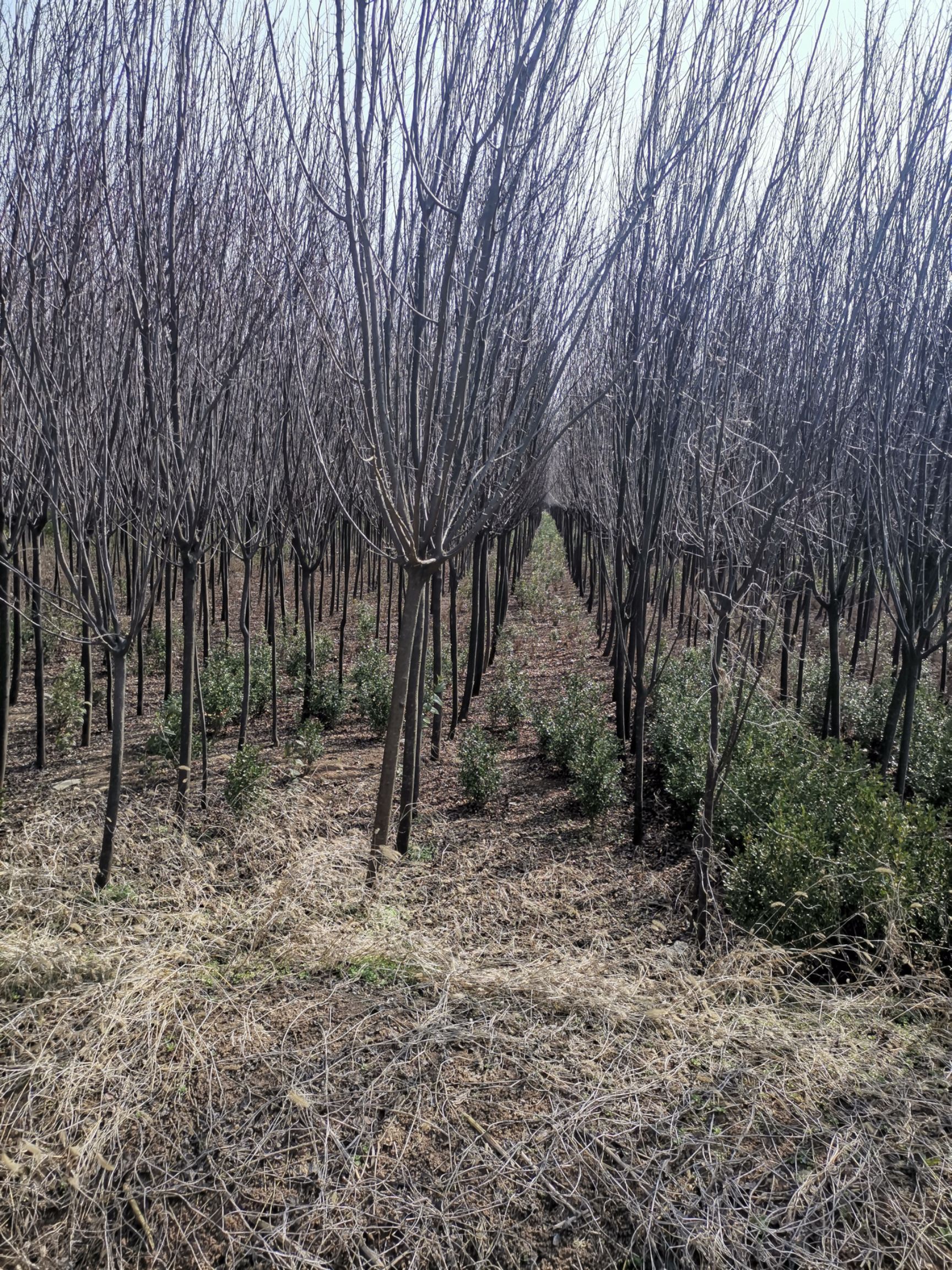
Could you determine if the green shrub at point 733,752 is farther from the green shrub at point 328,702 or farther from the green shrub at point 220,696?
the green shrub at point 220,696

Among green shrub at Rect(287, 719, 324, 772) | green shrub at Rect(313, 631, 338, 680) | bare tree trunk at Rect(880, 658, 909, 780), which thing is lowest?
green shrub at Rect(287, 719, 324, 772)

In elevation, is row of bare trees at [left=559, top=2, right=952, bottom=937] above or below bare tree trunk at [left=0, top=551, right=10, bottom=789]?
above

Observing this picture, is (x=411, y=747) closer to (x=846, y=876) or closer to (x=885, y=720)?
(x=846, y=876)

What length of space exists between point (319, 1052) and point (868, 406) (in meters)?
5.10

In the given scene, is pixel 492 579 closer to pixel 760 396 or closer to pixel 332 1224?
pixel 760 396

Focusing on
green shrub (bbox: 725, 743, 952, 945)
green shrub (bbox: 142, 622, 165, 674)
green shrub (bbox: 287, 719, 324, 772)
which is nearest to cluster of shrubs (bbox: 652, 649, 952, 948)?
green shrub (bbox: 725, 743, 952, 945)

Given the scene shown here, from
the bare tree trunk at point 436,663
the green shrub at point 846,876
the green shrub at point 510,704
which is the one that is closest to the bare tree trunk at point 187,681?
the bare tree trunk at point 436,663

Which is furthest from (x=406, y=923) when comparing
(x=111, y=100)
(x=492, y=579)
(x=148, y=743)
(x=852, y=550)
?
(x=492, y=579)

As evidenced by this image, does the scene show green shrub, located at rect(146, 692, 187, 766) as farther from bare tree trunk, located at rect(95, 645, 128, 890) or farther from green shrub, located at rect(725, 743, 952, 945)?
green shrub, located at rect(725, 743, 952, 945)

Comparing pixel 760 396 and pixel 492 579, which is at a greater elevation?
pixel 760 396

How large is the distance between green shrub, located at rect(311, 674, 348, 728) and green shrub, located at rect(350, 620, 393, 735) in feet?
0.62

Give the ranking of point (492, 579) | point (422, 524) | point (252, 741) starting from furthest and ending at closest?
point (492, 579)
point (252, 741)
point (422, 524)

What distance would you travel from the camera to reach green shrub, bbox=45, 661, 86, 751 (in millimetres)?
7223

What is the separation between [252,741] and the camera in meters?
7.60
